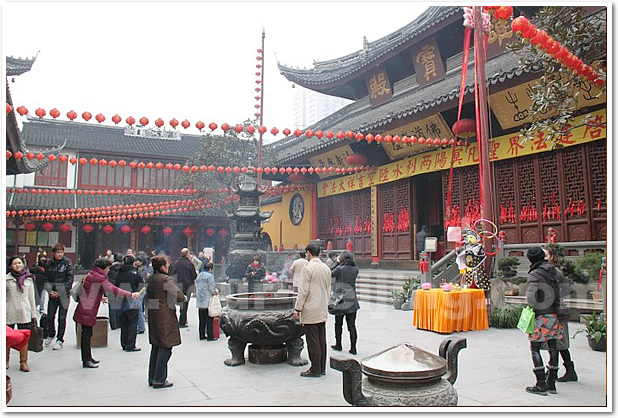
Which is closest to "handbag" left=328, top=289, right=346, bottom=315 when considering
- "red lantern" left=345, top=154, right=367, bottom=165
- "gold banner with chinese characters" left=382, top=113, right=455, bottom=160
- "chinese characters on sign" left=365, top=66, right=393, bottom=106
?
"gold banner with chinese characters" left=382, top=113, right=455, bottom=160

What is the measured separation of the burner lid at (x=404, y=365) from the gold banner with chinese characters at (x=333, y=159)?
1331 cm

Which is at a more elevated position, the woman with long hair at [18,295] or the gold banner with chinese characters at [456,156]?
the gold banner with chinese characters at [456,156]

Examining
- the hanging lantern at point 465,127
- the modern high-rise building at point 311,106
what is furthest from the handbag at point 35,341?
the modern high-rise building at point 311,106

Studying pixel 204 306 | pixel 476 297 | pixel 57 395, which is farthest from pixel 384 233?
pixel 57 395

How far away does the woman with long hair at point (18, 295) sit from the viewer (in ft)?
17.5

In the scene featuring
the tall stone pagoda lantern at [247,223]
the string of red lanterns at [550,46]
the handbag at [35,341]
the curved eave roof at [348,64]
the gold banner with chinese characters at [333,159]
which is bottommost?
the handbag at [35,341]

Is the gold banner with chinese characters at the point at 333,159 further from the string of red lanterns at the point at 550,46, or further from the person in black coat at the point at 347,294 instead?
the string of red lanterns at the point at 550,46

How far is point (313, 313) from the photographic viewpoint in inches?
191

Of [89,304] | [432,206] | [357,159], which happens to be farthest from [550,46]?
[432,206]

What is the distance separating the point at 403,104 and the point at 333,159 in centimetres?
328

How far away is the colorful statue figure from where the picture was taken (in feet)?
26.3

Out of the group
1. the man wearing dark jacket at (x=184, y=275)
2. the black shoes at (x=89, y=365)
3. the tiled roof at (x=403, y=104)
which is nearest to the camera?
the black shoes at (x=89, y=365)

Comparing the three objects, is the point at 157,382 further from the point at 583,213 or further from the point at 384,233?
the point at 384,233

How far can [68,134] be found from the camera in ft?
83.1
